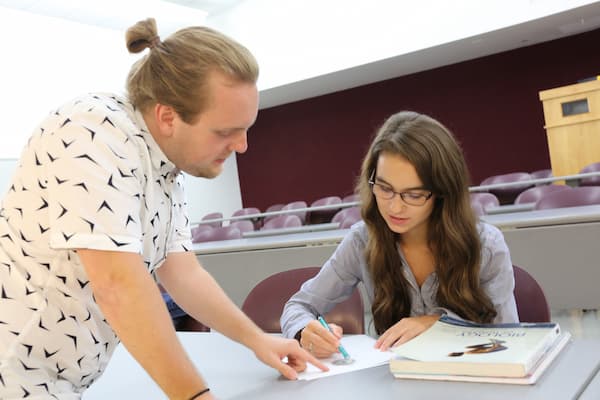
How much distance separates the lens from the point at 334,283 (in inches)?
67.9

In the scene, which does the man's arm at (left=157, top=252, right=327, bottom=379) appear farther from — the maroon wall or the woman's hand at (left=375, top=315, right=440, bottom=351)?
the maroon wall

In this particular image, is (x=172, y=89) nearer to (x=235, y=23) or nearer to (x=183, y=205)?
(x=183, y=205)

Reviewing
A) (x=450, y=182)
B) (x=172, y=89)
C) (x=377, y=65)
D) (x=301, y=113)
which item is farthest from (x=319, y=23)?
(x=172, y=89)

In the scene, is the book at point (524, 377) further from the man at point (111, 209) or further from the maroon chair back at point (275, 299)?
the maroon chair back at point (275, 299)

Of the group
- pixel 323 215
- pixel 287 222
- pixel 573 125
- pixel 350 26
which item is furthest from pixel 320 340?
pixel 350 26

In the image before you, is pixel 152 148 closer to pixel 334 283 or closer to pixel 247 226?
pixel 334 283

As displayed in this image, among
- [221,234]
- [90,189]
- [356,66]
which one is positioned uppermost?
[356,66]

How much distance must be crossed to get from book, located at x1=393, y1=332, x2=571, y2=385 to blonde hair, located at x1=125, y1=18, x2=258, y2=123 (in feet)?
2.06

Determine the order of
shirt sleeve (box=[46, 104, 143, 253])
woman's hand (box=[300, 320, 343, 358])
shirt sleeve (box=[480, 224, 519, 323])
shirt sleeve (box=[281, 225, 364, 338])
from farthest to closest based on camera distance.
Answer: shirt sleeve (box=[281, 225, 364, 338]) < shirt sleeve (box=[480, 224, 519, 323]) < woman's hand (box=[300, 320, 343, 358]) < shirt sleeve (box=[46, 104, 143, 253])

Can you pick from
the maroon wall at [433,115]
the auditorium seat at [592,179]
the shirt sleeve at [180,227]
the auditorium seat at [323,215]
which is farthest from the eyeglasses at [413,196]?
the maroon wall at [433,115]

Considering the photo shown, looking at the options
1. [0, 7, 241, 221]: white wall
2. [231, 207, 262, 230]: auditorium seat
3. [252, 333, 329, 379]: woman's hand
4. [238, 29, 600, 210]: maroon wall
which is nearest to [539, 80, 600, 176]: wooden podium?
[238, 29, 600, 210]: maroon wall

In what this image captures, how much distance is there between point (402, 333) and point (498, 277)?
13.4 inches

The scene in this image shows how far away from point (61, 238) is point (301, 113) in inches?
393

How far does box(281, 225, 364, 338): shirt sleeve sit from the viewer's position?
1698mm
